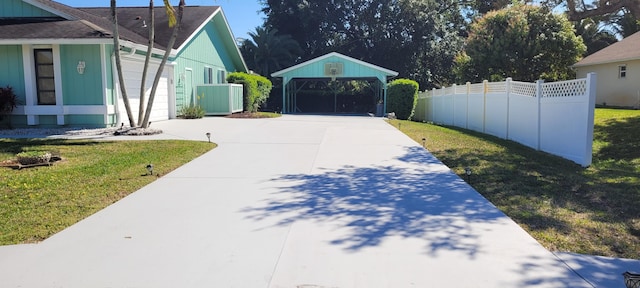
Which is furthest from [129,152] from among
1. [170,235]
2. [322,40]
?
[322,40]

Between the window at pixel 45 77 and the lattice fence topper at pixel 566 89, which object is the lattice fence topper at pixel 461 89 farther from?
the window at pixel 45 77

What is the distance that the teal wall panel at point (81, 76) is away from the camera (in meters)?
13.5

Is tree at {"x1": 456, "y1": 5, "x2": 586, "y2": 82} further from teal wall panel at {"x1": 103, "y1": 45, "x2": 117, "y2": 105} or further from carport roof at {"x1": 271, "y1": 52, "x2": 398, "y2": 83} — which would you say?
teal wall panel at {"x1": 103, "y1": 45, "x2": 117, "y2": 105}

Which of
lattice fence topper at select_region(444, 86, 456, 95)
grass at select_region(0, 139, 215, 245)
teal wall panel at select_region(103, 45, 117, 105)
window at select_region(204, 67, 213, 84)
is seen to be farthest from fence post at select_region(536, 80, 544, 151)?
window at select_region(204, 67, 213, 84)

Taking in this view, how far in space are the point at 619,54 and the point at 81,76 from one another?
25144mm

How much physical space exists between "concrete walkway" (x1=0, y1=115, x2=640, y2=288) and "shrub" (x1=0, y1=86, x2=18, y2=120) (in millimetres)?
8593

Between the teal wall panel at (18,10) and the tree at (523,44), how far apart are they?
69.2 feet

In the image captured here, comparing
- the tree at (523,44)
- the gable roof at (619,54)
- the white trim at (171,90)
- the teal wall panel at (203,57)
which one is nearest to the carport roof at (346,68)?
the teal wall panel at (203,57)

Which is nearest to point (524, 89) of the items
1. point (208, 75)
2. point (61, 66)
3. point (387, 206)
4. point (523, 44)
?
point (387, 206)

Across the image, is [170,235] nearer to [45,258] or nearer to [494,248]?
[45,258]

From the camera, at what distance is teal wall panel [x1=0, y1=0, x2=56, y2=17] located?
15.2 metres

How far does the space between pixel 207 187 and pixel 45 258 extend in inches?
110

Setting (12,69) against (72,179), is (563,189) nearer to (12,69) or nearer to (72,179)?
(72,179)

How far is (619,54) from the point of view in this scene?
24.4 meters
